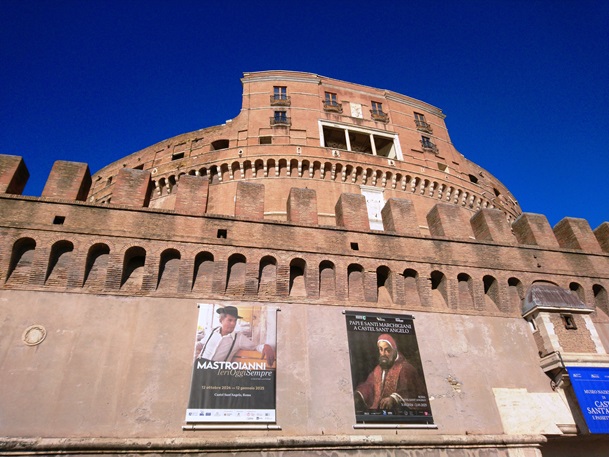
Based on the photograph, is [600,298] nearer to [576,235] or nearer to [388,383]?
[576,235]

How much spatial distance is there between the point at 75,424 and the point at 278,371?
3.75 meters

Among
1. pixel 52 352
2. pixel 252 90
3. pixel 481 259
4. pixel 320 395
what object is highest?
pixel 252 90

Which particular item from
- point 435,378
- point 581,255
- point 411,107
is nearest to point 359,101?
point 411,107

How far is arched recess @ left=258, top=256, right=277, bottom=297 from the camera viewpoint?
391 inches

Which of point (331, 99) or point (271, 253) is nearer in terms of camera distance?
point (271, 253)

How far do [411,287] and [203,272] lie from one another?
203 inches

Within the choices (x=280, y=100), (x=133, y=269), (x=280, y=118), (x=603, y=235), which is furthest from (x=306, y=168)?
(x=133, y=269)

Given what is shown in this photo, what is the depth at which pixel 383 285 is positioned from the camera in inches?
436

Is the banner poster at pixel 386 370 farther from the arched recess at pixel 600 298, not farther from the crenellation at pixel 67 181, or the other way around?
the crenellation at pixel 67 181

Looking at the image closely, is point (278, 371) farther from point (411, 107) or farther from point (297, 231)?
point (411, 107)

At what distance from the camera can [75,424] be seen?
758cm

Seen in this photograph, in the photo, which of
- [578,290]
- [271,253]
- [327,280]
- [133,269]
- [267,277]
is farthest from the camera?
[578,290]

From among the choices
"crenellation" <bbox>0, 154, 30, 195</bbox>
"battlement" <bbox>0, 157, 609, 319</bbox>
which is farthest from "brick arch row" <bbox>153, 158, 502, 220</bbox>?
"crenellation" <bbox>0, 154, 30, 195</bbox>

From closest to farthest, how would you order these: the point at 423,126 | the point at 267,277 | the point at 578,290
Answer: the point at 267,277 < the point at 578,290 < the point at 423,126
